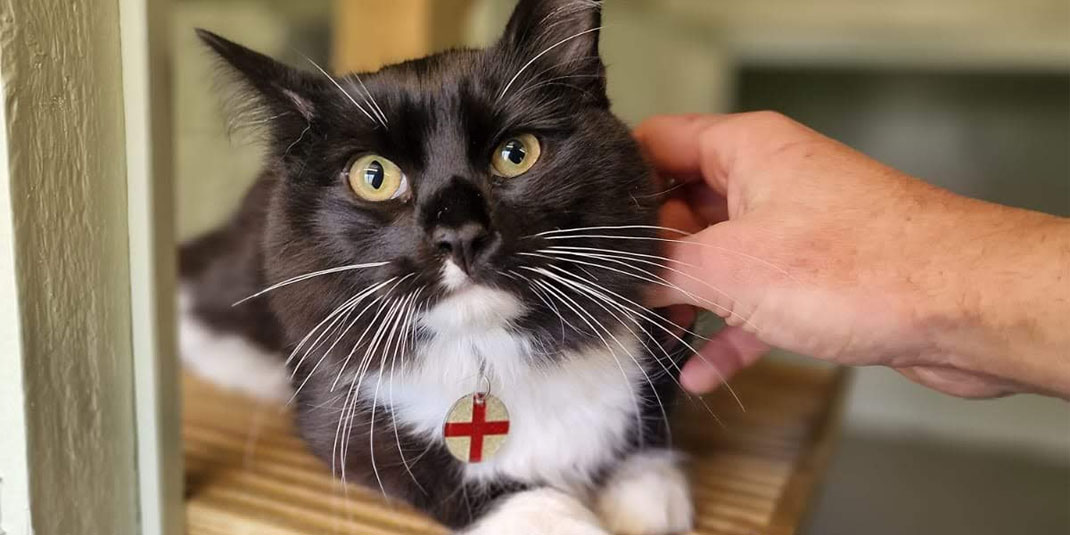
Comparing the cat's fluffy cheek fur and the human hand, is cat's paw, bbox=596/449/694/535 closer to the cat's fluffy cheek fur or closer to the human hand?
the human hand

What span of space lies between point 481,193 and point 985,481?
1812 millimetres

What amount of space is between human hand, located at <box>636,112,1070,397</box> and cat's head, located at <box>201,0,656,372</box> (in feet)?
0.29

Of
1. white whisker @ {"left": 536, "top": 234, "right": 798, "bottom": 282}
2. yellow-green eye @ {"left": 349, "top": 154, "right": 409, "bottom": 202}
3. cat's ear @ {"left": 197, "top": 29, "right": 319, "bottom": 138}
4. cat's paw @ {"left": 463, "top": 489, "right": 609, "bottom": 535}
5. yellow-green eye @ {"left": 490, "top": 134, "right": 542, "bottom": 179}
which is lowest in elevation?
cat's paw @ {"left": 463, "top": 489, "right": 609, "bottom": 535}

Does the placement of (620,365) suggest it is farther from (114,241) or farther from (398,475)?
(114,241)

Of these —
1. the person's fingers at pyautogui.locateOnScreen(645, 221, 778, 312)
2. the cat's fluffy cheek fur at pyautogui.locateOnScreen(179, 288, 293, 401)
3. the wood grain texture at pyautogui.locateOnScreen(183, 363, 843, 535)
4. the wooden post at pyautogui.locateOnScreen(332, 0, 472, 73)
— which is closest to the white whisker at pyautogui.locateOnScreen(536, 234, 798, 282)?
the person's fingers at pyautogui.locateOnScreen(645, 221, 778, 312)

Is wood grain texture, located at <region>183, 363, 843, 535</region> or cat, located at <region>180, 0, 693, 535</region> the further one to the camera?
wood grain texture, located at <region>183, 363, 843, 535</region>

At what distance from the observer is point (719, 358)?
39.6 inches

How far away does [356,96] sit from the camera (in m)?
0.82

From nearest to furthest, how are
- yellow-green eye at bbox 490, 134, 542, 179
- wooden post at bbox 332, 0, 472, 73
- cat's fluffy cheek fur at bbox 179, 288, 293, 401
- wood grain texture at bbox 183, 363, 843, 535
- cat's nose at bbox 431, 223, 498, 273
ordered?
cat's nose at bbox 431, 223, 498, 273, yellow-green eye at bbox 490, 134, 542, 179, wood grain texture at bbox 183, 363, 843, 535, cat's fluffy cheek fur at bbox 179, 288, 293, 401, wooden post at bbox 332, 0, 472, 73

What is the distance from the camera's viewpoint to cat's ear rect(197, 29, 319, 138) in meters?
0.80

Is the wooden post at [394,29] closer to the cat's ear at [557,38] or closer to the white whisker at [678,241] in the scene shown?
the cat's ear at [557,38]

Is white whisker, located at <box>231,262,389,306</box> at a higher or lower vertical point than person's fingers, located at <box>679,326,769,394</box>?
higher

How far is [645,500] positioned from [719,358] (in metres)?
0.20

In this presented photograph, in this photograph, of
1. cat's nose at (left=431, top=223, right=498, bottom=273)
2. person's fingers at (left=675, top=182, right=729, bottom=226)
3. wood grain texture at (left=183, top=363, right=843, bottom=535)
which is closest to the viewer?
cat's nose at (left=431, top=223, right=498, bottom=273)
